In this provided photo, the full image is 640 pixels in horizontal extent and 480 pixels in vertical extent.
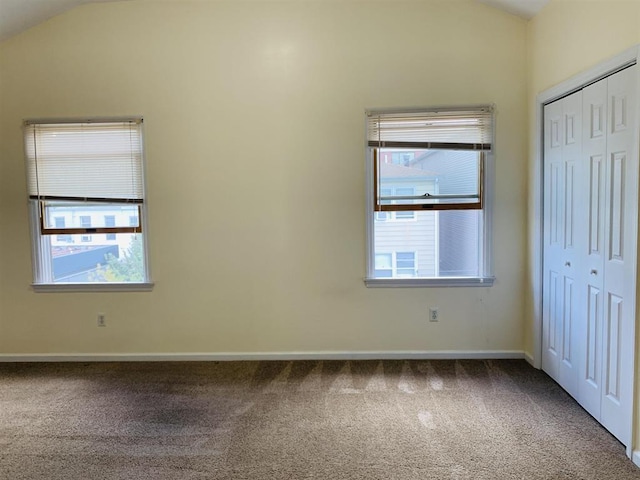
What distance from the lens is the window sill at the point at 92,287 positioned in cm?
345

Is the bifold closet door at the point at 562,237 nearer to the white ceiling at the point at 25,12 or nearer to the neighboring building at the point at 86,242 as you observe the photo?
the neighboring building at the point at 86,242

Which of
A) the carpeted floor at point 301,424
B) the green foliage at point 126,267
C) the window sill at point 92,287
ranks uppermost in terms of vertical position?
the green foliage at point 126,267

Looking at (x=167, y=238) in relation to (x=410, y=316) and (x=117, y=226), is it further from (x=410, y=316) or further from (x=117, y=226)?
(x=410, y=316)

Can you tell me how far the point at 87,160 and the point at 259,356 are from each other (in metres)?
2.26

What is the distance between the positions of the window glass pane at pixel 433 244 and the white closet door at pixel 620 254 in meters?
1.14

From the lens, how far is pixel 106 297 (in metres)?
3.49

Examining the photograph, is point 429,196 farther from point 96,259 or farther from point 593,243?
point 96,259

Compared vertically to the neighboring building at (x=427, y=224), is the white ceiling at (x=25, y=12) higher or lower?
higher

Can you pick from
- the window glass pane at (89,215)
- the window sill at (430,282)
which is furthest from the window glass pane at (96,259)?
the window sill at (430,282)

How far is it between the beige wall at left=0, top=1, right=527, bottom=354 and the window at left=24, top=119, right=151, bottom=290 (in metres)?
0.12

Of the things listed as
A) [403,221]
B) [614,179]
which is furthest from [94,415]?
[614,179]

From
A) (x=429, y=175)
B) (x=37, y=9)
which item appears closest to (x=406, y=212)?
(x=429, y=175)

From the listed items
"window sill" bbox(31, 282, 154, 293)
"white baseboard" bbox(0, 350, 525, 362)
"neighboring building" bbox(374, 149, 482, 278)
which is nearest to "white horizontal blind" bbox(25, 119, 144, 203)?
"window sill" bbox(31, 282, 154, 293)

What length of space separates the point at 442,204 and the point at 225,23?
2345mm
